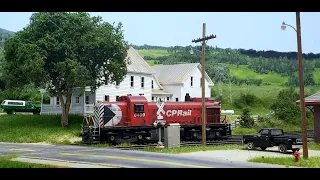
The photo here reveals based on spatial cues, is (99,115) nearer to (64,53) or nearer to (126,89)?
(64,53)

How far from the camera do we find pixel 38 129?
38.6 meters

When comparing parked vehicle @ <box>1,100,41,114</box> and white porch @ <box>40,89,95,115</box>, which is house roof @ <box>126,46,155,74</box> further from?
parked vehicle @ <box>1,100,41,114</box>

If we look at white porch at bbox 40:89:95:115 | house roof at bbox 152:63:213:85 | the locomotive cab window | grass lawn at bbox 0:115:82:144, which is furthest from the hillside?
the locomotive cab window

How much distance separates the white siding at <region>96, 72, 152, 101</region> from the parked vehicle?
9.36 metres

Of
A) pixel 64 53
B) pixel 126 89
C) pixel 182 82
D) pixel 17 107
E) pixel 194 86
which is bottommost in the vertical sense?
pixel 17 107

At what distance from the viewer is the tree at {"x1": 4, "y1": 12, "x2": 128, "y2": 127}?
37844 millimetres

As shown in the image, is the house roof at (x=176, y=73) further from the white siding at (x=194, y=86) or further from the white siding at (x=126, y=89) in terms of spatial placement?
the white siding at (x=126, y=89)

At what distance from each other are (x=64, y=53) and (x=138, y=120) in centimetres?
1092

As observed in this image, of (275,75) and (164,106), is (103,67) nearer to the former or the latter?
(164,106)

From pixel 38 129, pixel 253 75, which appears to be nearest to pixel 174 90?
pixel 38 129

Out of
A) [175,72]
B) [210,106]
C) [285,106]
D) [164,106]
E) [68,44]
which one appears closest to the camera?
[164,106]
